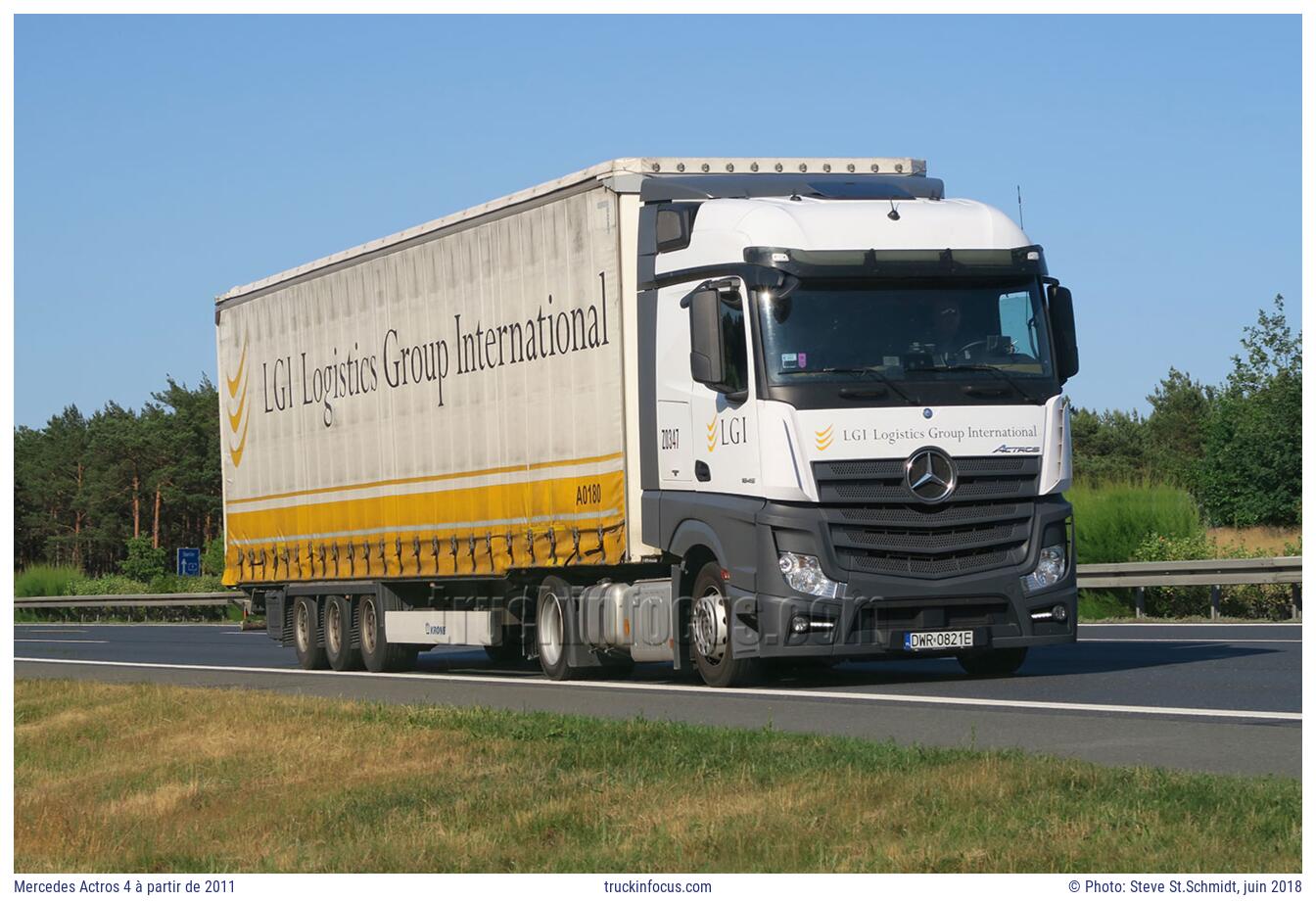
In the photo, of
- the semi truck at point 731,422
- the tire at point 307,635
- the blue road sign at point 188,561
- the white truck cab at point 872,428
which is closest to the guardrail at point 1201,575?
the tire at point 307,635

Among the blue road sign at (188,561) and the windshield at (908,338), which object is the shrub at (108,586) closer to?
the blue road sign at (188,561)

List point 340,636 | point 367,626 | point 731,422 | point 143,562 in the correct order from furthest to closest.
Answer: point 143,562
point 340,636
point 367,626
point 731,422

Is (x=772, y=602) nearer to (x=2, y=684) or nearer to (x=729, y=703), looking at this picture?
(x=729, y=703)

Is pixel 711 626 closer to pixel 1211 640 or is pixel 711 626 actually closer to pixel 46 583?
pixel 1211 640

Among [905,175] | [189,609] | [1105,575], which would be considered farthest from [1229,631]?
[189,609]

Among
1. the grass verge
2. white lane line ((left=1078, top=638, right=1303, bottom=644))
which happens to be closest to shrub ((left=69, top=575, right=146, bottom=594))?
white lane line ((left=1078, top=638, right=1303, bottom=644))

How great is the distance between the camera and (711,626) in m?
17.3

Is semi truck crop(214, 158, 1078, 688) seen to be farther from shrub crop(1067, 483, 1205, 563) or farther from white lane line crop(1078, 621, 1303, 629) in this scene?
Answer: shrub crop(1067, 483, 1205, 563)

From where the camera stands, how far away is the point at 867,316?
16406 millimetres

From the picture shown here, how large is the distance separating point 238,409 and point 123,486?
8420 centimetres

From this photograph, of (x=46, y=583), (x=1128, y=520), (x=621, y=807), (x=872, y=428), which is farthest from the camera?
(x=46, y=583)

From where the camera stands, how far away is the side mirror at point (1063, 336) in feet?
→ 55.5

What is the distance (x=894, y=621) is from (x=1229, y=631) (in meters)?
7.80

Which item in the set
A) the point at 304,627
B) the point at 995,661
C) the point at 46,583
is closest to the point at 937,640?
the point at 995,661
